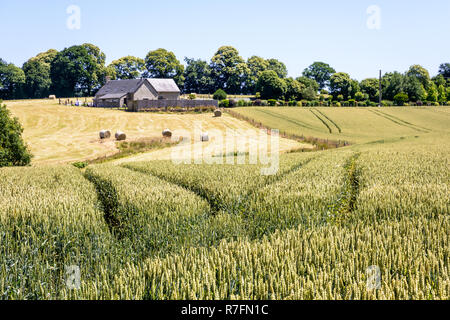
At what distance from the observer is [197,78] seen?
4636 inches

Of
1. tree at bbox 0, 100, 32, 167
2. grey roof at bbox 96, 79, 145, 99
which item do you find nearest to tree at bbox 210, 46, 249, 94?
grey roof at bbox 96, 79, 145, 99

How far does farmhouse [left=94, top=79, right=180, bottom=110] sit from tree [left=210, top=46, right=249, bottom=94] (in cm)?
3751

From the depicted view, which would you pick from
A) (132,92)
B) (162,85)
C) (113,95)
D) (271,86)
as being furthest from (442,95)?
(113,95)

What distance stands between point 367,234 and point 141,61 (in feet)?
399

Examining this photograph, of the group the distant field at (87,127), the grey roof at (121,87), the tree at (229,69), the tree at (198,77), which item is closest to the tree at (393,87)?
the tree at (229,69)

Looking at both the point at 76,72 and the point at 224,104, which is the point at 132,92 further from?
the point at 76,72

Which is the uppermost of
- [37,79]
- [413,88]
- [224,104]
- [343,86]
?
[37,79]

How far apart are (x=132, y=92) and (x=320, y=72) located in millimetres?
91621

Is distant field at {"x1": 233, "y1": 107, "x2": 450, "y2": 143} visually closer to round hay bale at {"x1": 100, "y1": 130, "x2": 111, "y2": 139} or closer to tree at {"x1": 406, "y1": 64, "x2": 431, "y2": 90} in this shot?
round hay bale at {"x1": 100, "y1": 130, "x2": 111, "y2": 139}

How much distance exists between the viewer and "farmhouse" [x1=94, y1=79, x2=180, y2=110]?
74.5m

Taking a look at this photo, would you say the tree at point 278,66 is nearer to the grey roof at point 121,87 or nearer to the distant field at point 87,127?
the grey roof at point 121,87

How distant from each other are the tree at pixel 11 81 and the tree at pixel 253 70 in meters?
71.7
